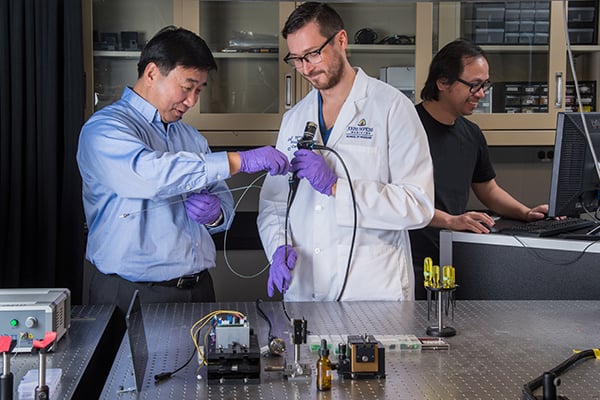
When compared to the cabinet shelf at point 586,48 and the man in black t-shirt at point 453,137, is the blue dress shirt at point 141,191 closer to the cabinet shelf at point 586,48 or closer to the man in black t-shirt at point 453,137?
the man in black t-shirt at point 453,137

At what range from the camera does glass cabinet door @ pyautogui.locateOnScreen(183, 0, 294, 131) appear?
3.26m

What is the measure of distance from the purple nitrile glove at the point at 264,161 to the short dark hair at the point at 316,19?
369 mm

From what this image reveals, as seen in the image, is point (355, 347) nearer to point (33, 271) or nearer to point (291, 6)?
point (33, 271)

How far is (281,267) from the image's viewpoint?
2.13 metres

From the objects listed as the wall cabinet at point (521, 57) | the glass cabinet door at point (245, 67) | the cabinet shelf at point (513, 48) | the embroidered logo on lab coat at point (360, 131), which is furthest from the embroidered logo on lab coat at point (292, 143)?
the cabinet shelf at point (513, 48)

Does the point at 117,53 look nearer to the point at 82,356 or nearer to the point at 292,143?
the point at 292,143

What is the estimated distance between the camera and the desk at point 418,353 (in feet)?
4.64

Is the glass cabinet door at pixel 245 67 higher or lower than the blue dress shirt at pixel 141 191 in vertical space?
higher

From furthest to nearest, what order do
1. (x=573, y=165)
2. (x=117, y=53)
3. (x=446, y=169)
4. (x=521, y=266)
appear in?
(x=117, y=53), (x=446, y=169), (x=521, y=266), (x=573, y=165)

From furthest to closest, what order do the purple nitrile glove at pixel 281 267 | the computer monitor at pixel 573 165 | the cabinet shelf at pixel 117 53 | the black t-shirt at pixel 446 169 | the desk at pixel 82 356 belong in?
the cabinet shelf at pixel 117 53
the black t-shirt at pixel 446 169
the computer monitor at pixel 573 165
the purple nitrile glove at pixel 281 267
the desk at pixel 82 356

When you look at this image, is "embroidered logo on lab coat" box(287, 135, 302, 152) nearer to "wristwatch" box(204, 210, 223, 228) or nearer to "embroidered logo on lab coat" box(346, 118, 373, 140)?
"embroidered logo on lab coat" box(346, 118, 373, 140)

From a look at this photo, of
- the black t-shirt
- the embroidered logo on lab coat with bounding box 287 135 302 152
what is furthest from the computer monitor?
the embroidered logo on lab coat with bounding box 287 135 302 152

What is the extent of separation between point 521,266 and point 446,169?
527 millimetres

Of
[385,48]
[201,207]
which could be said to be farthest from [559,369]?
[385,48]
